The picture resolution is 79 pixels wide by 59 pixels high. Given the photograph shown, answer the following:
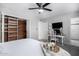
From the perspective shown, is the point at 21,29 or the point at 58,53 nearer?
the point at 58,53

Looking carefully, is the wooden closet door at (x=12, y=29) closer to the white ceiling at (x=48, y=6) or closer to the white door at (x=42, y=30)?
the white ceiling at (x=48, y=6)

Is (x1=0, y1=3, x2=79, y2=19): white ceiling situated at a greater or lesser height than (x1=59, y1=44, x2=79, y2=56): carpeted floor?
greater

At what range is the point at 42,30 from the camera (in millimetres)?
1530

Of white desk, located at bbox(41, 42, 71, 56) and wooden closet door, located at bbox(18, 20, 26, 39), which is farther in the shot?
wooden closet door, located at bbox(18, 20, 26, 39)

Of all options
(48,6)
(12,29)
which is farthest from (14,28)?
(48,6)

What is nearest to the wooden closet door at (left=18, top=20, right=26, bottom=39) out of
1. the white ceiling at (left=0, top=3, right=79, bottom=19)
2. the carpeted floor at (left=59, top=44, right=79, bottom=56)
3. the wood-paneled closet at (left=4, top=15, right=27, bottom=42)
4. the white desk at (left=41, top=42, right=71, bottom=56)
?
the wood-paneled closet at (left=4, top=15, right=27, bottom=42)

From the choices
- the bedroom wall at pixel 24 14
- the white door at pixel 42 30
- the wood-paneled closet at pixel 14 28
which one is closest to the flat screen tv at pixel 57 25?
the white door at pixel 42 30

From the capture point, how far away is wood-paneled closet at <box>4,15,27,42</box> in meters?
1.42

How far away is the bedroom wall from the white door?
0.16 feet

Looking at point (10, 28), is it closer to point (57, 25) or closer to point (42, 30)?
point (42, 30)

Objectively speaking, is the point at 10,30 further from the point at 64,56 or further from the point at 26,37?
the point at 64,56

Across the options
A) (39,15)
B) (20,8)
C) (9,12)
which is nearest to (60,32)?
(39,15)

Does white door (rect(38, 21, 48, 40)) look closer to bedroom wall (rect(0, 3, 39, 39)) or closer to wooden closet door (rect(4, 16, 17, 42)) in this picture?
bedroom wall (rect(0, 3, 39, 39))

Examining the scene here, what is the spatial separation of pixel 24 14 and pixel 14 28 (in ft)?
0.82
